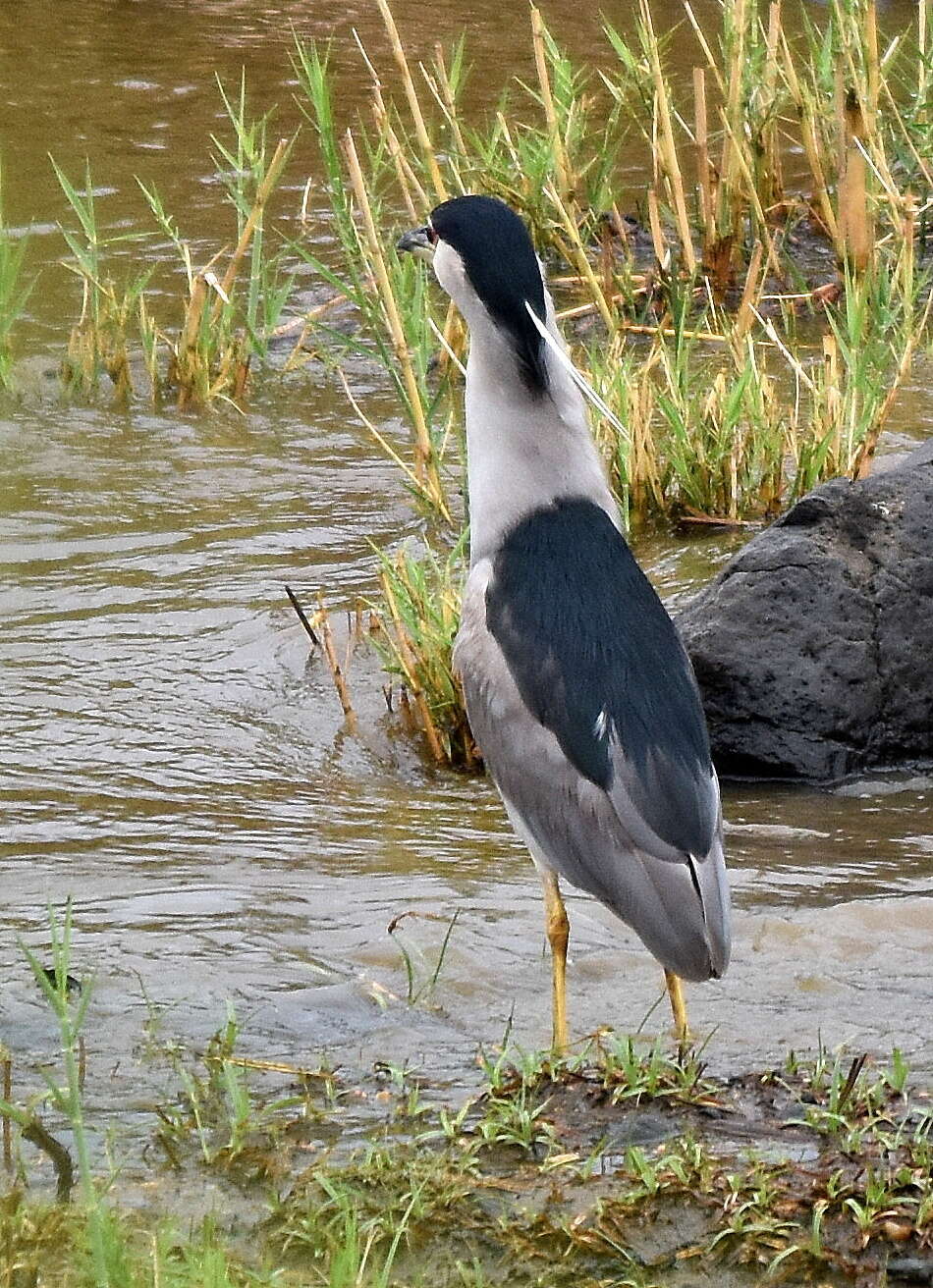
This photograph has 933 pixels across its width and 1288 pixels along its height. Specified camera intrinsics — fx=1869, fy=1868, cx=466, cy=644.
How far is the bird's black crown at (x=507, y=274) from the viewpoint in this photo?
3805 millimetres

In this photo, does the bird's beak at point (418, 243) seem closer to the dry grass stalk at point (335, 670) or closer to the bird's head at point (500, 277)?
the bird's head at point (500, 277)

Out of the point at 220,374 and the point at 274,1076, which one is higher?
the point at 220,374

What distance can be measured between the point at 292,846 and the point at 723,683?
3.62ft

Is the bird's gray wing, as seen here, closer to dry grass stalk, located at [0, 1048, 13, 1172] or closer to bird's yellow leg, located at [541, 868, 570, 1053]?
bird's yellow leg, located at [541, 868, 570, 1053]

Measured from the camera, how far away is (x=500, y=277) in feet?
12.5

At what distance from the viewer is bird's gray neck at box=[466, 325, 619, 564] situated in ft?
12.6

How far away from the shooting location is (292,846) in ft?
13.4

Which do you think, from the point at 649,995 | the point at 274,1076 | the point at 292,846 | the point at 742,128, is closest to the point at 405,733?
the point at 292,846

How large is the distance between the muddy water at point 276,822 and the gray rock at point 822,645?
135 millimetres

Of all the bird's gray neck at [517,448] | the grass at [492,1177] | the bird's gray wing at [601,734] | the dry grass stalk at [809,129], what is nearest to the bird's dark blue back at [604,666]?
the bird's gray wing at [601,734]

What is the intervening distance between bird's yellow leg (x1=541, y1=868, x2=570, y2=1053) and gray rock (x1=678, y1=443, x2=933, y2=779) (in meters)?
1.09

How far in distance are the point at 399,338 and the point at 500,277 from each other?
1.51m

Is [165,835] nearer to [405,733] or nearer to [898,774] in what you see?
[405,733]

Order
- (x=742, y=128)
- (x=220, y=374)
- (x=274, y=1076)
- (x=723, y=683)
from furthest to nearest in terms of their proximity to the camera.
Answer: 1. (x=742, y=128)
2. (x=220, y=374)
3. (x=723, y=683)
4. (x=274, y=1076)
